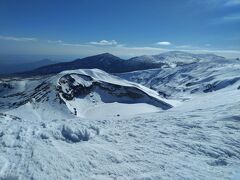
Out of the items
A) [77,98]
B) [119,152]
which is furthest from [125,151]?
[77,98]

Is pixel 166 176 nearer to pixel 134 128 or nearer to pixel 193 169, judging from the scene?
Result: pixel 193 169

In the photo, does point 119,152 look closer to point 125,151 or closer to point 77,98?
point 125,151

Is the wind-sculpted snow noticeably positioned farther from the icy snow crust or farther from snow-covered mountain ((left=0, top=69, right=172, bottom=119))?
snow-covered mountain ((left=0, top=69, right=172, bottom=119))

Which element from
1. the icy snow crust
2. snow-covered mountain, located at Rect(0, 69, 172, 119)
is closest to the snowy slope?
the icy snow crust

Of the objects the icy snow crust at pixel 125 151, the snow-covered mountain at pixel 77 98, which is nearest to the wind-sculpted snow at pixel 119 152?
the icy snow crust at pixel 125 151

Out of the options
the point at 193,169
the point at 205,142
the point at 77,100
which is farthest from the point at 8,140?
the point at 77,100

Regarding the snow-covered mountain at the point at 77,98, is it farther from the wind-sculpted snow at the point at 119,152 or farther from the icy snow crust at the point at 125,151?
the wind-sculpted snow at the point at 119,152

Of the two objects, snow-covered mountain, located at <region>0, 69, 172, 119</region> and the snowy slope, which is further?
snow-covered mountain, located at <region>0, 69, 172, 119</region>

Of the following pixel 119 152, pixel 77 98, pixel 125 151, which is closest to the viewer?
pixel 119 152

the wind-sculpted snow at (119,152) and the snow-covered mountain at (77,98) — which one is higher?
the wind-sculpted snow at (119,152)

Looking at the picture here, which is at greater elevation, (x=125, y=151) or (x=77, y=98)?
(x=125, y=151)

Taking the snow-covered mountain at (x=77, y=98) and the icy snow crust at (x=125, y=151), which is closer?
the icy snow crust at (x=125, y=151)
